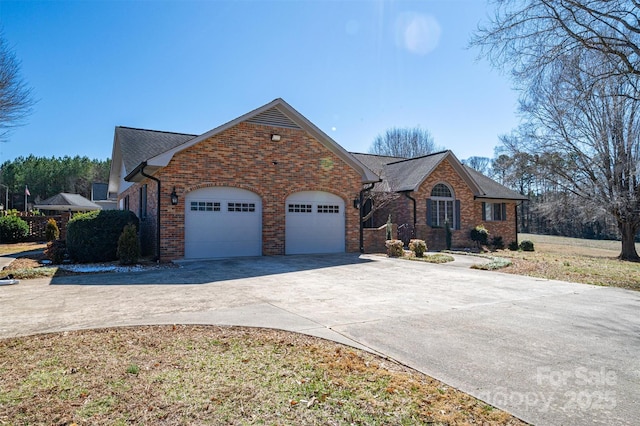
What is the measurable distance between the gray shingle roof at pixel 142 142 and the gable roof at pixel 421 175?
10965mm

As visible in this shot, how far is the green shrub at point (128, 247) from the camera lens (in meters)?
11.9

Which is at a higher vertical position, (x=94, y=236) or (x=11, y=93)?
(x=11, y=93)

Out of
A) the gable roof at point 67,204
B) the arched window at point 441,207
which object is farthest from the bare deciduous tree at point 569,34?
the gable roof at point 67,204

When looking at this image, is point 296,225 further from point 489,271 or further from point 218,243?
point 489,271

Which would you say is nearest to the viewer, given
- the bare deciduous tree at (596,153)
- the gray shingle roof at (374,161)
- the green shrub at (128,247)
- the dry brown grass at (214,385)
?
the dry brown grass at (214,385)

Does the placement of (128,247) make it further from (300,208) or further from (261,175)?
(300,208)

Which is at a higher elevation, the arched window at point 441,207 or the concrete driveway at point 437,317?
the arched window at point 441,207

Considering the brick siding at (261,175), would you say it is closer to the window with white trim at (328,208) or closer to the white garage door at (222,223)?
the white garage door at (222,223)

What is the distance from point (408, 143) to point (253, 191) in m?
36.0

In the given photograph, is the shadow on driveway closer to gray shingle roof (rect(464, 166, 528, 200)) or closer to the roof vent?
the roof vent

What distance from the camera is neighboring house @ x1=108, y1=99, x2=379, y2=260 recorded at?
13.0 meters

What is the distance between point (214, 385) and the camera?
336 centimetres

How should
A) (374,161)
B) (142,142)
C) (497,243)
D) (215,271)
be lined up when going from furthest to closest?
(374,161) < (497,243) < (142,142) < (215,271)

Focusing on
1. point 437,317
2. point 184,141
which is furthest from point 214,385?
point 184,141
